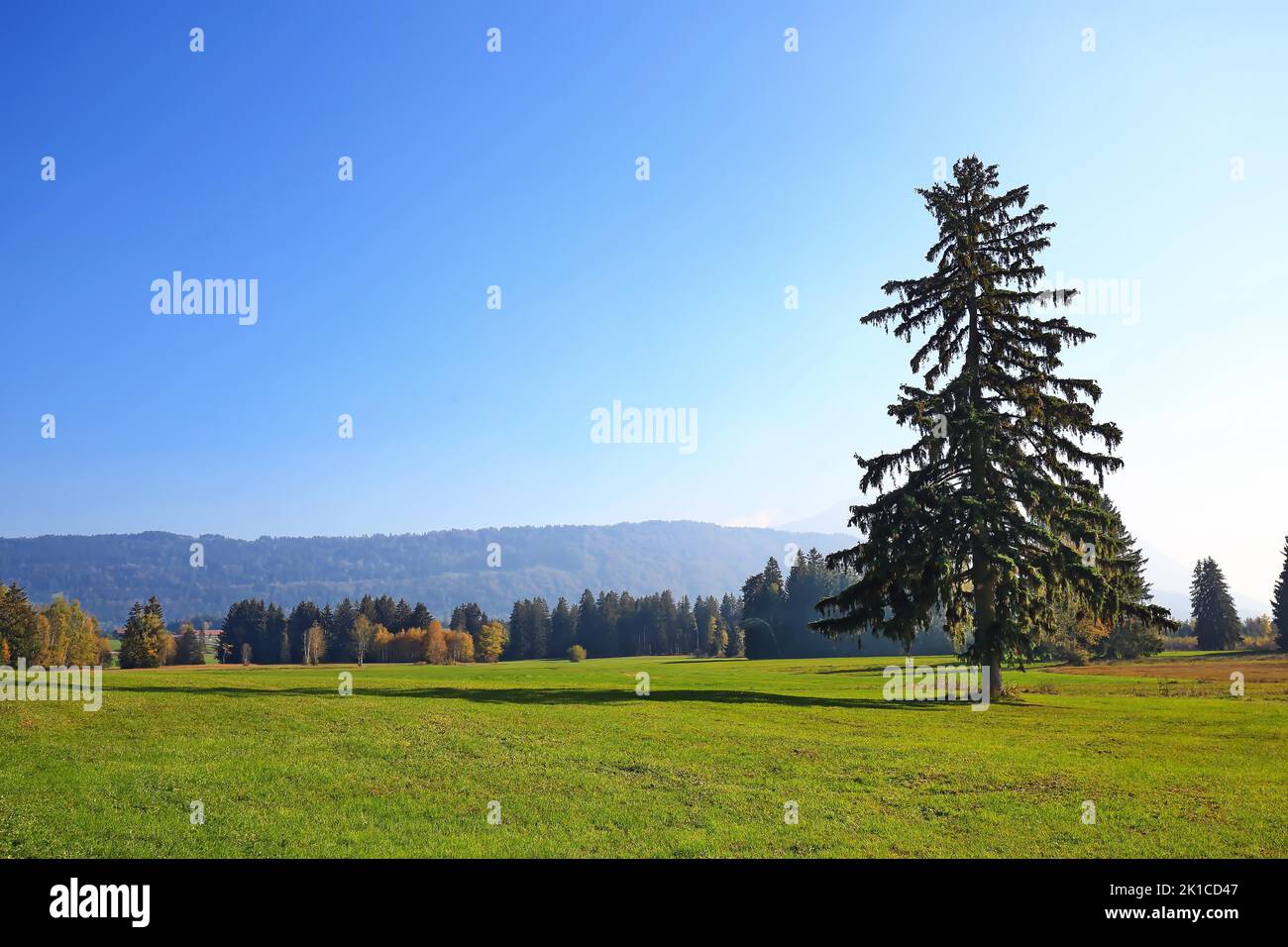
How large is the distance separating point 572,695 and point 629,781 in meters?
20.6

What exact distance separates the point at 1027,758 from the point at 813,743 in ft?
16.3

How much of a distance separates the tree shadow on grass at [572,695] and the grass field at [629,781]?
11.9ft

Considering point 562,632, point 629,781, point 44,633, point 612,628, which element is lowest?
point 562,632

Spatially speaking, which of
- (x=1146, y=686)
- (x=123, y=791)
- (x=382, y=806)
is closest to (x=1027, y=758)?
(x=382, y=806)

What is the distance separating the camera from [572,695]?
113ft

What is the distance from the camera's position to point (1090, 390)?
33.5m

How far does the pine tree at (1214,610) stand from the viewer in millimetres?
101062

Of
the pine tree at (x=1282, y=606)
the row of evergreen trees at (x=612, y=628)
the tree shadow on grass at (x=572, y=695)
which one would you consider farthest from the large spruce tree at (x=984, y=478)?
the row of evergreen trees at (x=612, y=628)
